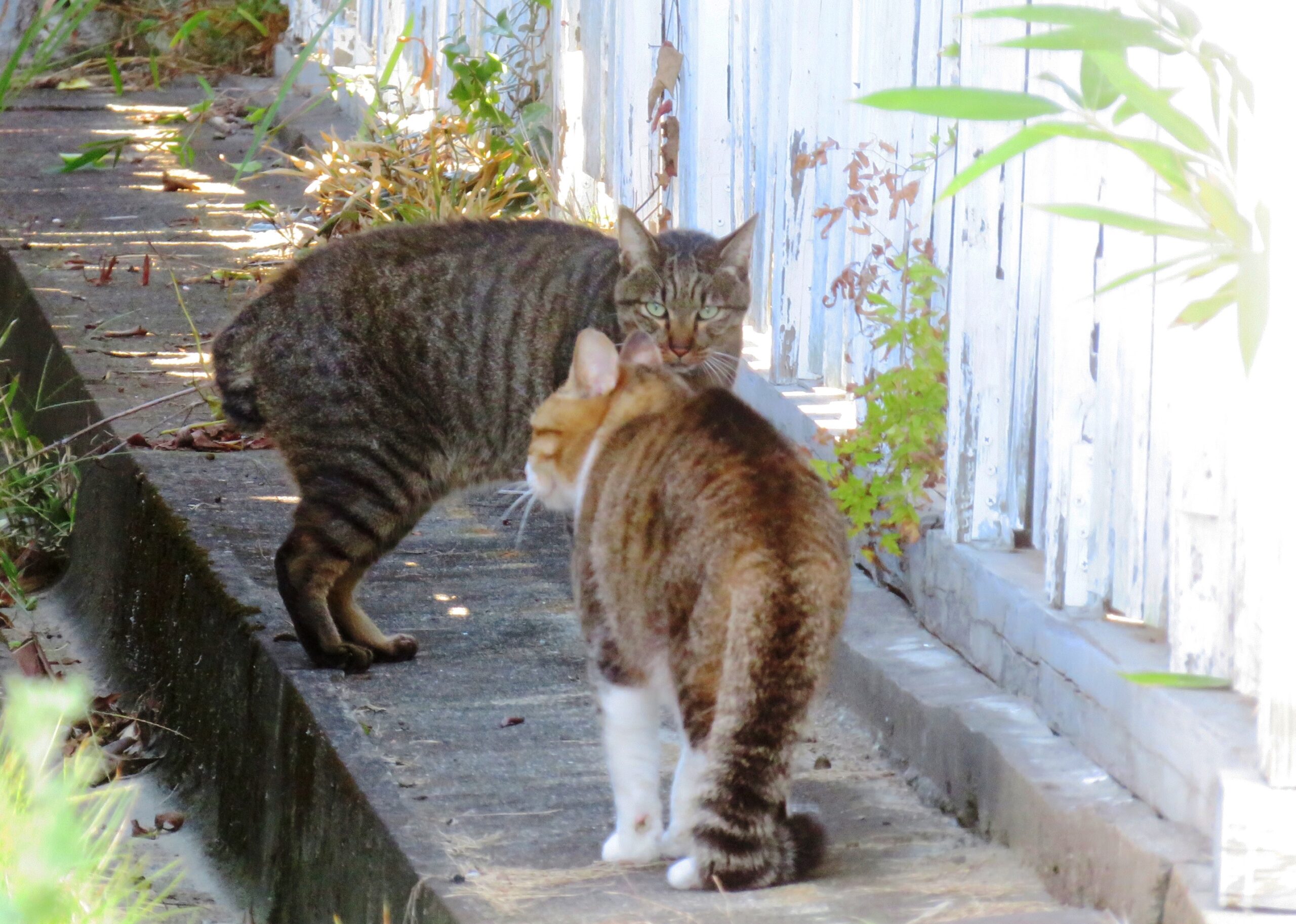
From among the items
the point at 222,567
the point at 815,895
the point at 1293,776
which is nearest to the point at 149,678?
the point at 222,567

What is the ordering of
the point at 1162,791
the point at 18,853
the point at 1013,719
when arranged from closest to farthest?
1. the point at 18,853
2. the point at 1162,791
3. the point at 1013,719

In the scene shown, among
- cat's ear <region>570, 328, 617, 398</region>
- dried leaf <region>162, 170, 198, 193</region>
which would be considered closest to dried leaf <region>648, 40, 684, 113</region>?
cat's ear <region>570, 328, 617, 398</region>

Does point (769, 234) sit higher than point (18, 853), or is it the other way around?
point (769, 234)

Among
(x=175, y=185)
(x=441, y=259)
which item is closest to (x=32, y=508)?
(x=441, y=259)

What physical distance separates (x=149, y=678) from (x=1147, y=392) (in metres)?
3.06

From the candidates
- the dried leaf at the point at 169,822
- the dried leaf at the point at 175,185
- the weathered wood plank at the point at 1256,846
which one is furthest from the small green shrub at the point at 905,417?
the dried leaf at the point at 175,185

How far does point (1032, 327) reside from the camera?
2.91 m

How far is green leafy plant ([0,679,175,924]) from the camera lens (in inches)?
44.7

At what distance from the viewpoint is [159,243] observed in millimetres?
7297

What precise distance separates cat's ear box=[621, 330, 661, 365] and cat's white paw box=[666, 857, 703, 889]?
3.35 feet

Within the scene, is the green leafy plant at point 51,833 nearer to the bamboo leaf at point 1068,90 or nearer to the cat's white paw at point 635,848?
the cat's white paw at point 635,848

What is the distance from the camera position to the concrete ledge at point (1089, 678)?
2215 mm

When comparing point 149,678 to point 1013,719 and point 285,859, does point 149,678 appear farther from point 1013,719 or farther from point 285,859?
point 1013,719

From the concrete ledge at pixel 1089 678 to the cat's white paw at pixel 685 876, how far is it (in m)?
0.69
